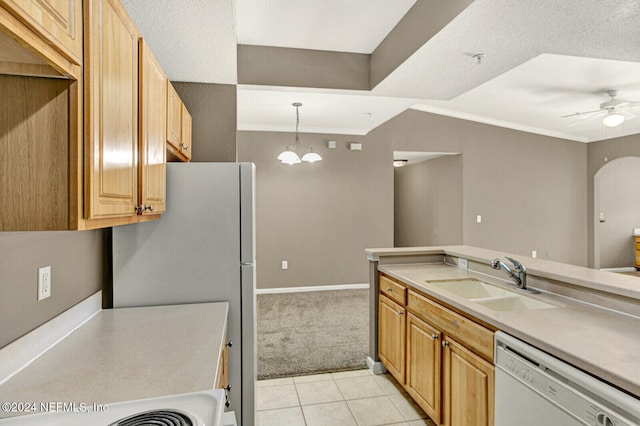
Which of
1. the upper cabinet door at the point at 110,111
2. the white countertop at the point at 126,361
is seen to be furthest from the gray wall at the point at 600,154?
the upper cabinet door at the point at 110,111

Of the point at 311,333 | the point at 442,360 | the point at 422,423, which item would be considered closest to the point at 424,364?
the point at 442,360

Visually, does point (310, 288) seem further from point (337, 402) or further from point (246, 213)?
point (246, 213)

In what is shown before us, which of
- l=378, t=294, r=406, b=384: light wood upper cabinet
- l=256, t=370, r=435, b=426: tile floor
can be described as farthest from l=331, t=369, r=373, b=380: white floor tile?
l=378, t=294, r=406, b=384: light wood upper cabinet

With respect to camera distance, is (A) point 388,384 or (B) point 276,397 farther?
(A) point 388,384

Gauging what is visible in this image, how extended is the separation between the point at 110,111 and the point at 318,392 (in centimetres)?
238

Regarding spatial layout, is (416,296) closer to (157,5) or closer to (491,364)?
(491,364)

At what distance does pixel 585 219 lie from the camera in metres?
6.81

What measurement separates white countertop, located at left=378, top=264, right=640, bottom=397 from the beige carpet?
60.6 inches

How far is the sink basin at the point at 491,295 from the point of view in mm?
1960

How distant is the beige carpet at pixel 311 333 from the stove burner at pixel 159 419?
6.86 feet

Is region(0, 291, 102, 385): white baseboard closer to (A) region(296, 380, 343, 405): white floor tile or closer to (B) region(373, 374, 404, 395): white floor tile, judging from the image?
(A) region(296, 380, 343, 405): white floor tile

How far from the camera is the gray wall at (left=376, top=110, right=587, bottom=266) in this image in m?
6.10

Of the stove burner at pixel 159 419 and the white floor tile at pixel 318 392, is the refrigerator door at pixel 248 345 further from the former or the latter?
the stove burner at pixel 159 419

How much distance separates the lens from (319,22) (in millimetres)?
2588
